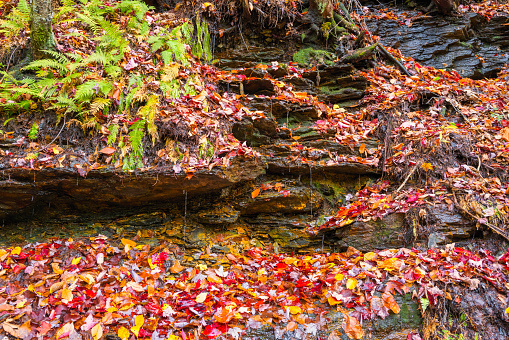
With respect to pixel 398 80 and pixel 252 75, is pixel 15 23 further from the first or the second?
pixel 398 80

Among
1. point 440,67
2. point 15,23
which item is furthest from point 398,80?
point 15,23

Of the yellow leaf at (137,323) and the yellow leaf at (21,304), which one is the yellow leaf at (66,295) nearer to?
the yellow leaf at (21,304)

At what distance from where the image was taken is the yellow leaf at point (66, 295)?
319cm

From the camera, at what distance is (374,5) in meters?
10.2

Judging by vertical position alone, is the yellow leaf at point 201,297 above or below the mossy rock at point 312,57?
below

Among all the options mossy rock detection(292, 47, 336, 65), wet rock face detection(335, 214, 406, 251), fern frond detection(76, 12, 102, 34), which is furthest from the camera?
mossy rock detection(292, 47, 336, 65)

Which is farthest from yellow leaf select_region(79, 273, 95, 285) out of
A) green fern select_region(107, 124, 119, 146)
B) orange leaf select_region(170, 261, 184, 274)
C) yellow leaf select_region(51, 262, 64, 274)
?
green fern select_region(107, 124, 119, 146)

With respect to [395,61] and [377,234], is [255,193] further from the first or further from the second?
[395,61]

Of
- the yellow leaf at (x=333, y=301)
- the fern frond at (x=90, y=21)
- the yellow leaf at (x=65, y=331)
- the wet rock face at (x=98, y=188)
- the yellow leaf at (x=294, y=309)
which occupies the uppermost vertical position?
the fern frond at (x=90, y=21)

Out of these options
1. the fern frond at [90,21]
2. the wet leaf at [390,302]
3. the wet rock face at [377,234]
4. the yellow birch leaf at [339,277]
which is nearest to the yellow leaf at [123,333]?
the yellow birch leaf at [339,277]

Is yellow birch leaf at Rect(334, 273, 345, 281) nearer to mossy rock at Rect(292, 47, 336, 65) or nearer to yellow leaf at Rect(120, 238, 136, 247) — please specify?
yellow leaf at Rect(120, 238, 136, 247)

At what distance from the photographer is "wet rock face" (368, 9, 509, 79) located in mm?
8008

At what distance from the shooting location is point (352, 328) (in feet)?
10.1

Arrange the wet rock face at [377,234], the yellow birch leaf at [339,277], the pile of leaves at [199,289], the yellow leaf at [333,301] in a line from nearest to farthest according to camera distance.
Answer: the pile of leaves at [199,289] < the yellow leaf at [333,301] < the yellow birch leaf at [339,277] < the wet rock face at [377,234]
